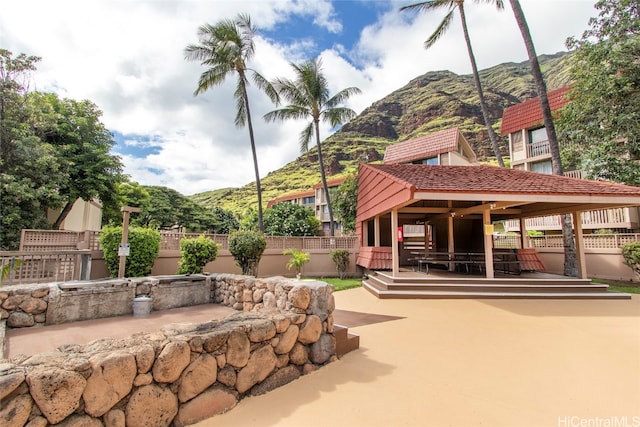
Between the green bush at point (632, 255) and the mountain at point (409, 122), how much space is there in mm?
46108

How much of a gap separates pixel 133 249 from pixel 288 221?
1801 cm

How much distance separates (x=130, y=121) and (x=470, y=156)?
21693 mm

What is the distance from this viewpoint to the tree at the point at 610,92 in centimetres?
1017

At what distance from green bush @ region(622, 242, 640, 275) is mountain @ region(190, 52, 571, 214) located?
46.1 m

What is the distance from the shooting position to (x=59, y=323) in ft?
14.8

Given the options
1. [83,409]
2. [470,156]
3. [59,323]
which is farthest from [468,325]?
[470,156]

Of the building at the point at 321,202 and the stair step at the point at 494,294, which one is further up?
the building at the point at 321,202

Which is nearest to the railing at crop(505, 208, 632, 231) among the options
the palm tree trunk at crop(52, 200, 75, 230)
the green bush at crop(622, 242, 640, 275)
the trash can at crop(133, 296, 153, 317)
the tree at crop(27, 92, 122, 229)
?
the green bush at crop(622, 242, 640, 275)

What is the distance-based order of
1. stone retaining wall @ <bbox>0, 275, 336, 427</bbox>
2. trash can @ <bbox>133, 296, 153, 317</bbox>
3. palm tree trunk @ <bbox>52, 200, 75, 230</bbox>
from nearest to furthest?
stone retaining wall @ <bbox>0, 275, 336, 427</bbox> < trash can @ <bbox>133, 296, 153, 317</bbox> < palm tree trunk @ <bbox>52, 200, 75, 230</bbox>

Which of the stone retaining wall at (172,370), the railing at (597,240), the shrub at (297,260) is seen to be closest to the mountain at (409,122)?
the railing at (597,240)

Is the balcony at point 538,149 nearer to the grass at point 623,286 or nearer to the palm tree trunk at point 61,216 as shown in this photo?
the grass at point 623,286

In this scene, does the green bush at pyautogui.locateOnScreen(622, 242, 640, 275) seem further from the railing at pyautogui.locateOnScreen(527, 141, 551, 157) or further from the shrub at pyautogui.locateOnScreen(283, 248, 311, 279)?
the shrub at pyautogui.locateOnScreen(283, 248, 311, 279)

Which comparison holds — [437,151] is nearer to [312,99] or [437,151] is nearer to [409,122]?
[312,99]

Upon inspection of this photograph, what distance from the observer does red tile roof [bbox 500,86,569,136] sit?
1691cm
